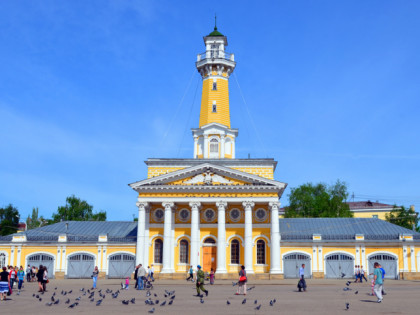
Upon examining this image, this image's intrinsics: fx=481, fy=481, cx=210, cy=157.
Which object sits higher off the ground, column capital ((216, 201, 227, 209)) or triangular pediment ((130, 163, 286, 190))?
triangular pediment ((130, 163, 286, 190))

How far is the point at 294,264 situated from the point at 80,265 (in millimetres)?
19106

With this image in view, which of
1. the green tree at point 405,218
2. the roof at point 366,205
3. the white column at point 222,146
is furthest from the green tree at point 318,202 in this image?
the white column at point 222,146

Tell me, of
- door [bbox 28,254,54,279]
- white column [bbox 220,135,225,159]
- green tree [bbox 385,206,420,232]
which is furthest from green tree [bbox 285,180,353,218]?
door [bbox 28,254,54,279]

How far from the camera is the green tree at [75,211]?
75062 millimetres

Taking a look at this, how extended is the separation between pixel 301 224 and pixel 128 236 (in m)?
16.8

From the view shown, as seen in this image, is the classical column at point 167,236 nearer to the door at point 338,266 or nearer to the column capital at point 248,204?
the column capital at point 248,204

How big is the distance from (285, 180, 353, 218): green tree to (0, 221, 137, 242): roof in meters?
29.0

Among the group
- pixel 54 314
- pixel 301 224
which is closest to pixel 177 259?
pixel 301 224

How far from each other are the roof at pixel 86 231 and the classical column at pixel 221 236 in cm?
813

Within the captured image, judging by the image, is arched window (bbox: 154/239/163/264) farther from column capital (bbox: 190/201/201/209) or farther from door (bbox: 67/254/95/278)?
door (bbox: 67/254/95/278)

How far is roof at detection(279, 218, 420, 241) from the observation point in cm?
4275

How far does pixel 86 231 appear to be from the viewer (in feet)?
157

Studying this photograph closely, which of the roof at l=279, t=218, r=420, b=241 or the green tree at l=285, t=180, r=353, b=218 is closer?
the roof at l=279, t=218, r=420, b=241

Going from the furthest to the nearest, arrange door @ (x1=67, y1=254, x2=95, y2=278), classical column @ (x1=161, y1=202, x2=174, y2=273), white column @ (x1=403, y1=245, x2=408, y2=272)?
door @ (x1=67, y1=254, x2=95, y2=278) < white column @ (x1=403, y1=245, x2=408, y2=272) < classical column @ (x1=161, y1=202, x2=174, y2=273)
